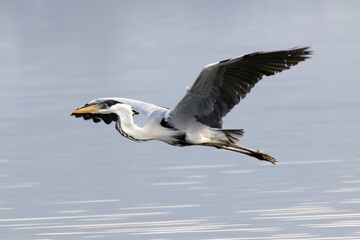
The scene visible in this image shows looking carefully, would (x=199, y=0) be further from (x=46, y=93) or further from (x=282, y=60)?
(x=282, y=60)

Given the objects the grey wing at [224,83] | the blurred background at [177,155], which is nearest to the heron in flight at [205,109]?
the grey wing at [224,83]

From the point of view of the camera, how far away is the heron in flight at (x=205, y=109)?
11.6 metres

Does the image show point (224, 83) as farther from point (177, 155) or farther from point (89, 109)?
point (177, 155)

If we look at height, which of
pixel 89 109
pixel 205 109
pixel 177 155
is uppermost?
pixel 177 155

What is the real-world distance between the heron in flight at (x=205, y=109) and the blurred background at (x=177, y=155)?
2.69ft

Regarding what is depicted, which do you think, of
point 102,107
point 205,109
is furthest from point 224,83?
point 102,107

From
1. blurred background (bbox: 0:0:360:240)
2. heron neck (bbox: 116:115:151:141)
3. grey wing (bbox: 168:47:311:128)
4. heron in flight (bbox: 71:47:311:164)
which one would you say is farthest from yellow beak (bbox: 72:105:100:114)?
blurred background (bbox: 0:0:360:240)

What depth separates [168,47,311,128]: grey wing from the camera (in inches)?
453

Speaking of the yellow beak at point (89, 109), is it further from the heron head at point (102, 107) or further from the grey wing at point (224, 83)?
the grey wing at point (224, 83)

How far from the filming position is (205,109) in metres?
12.2

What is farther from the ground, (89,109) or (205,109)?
(89,109)

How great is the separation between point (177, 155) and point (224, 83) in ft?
14.3

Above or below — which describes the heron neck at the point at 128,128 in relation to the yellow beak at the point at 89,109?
below

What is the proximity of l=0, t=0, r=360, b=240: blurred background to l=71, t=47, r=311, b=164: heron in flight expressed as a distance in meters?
0.82
